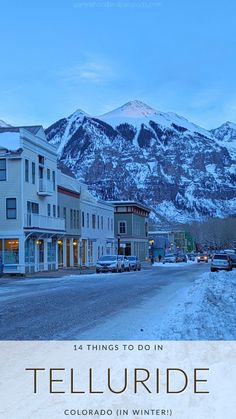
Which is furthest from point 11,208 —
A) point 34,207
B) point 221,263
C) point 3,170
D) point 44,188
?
point 221,263

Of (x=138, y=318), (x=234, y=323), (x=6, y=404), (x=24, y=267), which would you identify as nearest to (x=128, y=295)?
(x=138, y=318)

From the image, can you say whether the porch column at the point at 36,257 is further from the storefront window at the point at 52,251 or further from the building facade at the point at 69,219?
the building facade at the point at 69,219

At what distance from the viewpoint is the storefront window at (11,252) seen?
45.4 m

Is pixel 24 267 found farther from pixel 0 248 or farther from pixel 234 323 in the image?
pixel 234 323

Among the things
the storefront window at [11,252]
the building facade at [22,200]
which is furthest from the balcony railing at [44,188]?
the storefront window at [11,252]

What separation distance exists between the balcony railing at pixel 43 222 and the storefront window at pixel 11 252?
1.50 m

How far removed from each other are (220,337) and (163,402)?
4.72 metres

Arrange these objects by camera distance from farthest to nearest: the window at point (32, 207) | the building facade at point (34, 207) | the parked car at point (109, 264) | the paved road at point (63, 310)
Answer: the parked car at point (109, 264)
the window at point (32, 207)
the building facade at point (34, 207)
the paved road at point (63, 310)

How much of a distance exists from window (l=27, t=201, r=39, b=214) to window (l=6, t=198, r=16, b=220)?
1.75 meters

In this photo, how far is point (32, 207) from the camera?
48.8 meters

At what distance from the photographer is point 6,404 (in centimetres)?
747

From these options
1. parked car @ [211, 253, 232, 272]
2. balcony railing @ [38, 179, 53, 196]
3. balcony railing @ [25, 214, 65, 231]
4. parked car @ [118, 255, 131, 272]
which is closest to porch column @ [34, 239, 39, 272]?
balcony railing @ [25, 214, 65, 231]

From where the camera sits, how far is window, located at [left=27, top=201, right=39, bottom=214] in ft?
157

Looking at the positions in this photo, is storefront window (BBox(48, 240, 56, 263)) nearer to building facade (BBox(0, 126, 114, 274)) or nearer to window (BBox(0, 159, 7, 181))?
building facade (BBox(0, 126, 114, 274))
